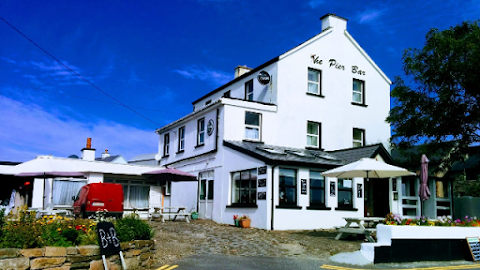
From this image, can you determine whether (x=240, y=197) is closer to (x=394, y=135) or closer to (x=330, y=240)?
(x=330, y=240)

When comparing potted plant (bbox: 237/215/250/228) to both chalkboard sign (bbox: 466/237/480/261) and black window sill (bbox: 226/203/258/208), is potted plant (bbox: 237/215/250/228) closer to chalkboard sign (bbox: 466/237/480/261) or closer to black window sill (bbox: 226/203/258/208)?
black window sill (bbox: 226/203/258/208)

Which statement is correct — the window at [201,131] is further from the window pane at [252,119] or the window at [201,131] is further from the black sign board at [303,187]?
the black sign board at [303,187]

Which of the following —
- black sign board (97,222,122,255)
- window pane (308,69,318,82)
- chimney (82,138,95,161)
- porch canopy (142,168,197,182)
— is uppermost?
window pane (308,69,318,82)

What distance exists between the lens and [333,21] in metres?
27.0

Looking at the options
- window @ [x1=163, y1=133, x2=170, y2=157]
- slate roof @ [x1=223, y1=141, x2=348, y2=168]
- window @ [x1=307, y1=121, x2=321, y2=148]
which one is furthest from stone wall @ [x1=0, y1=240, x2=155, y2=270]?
window @ [x1=163, y1=133, x2=170, y2=157]

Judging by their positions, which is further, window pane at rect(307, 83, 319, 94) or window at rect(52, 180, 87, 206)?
window at rect(52, 180, 87, 206)

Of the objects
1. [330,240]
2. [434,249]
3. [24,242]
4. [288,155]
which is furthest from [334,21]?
[24,242]

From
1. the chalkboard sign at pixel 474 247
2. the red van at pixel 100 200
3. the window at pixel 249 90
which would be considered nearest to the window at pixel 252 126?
the window at pixel 249 90

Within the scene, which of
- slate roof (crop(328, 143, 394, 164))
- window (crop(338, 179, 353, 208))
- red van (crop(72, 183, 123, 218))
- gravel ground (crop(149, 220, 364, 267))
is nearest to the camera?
gravel ground (crop(149, 220, 364, 267))

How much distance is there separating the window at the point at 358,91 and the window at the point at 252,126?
6.90 metres

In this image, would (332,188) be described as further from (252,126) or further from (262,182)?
(252,126)

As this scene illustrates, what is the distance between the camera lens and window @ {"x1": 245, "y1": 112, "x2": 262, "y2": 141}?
23375mm

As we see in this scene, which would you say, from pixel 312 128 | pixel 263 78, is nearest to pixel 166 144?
pixel 263 78

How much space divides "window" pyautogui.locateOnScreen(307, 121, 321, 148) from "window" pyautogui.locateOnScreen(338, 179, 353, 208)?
14.1ft
